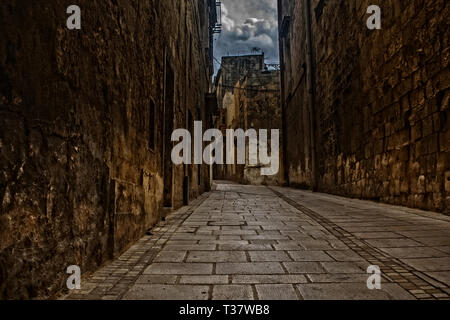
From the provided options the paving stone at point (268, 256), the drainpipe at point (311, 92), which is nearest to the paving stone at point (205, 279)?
the paving stone at point (268, 256)

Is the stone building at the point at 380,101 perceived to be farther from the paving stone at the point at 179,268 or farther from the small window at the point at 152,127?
the small window at the point at 152,127

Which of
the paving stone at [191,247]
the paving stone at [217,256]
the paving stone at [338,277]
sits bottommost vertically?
the paving stone at [191,247]

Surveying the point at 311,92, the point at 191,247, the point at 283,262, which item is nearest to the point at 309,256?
the point at 283,262

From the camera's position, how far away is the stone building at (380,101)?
16.1ft

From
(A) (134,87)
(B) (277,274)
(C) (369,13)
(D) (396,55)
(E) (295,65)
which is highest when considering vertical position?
(E) (295,65)

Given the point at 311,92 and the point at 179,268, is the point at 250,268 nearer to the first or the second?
the point at 179,268

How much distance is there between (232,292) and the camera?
2035 mm

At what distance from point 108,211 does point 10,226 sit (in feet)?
4.09

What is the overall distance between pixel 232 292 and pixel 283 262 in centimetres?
81

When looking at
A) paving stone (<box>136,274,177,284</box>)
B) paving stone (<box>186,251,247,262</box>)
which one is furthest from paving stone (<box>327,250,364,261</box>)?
paving stone (<box>136,274,177,284</box>)

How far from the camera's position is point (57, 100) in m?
1.89

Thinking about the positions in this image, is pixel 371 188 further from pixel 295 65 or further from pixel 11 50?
pixel 295 65

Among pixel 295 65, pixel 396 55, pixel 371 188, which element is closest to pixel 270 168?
pixel 295 65

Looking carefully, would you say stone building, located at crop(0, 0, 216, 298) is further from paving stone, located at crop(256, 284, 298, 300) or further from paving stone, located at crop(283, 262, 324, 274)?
paving stone, located at crop(283, 262, 324, 274)
